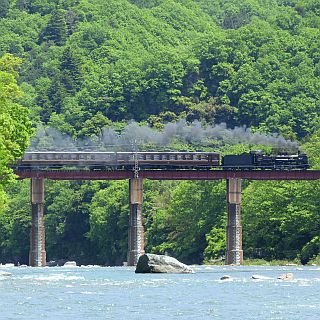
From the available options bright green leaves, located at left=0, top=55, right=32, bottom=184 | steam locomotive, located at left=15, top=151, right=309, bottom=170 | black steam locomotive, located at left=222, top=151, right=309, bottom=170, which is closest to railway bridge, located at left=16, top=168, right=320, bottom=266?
black steam locomotive, located at left=222, top=151, right=309, bottom=170

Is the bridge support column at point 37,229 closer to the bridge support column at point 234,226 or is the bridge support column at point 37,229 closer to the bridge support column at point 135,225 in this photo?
the bridge support column at point 135,225

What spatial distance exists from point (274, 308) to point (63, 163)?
8629cm

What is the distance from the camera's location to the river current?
93.9 metres

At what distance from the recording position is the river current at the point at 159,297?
93.9 m

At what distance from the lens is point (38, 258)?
182 m

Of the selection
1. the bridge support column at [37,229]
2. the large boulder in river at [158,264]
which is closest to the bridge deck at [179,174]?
the bridge support column at [37,229]

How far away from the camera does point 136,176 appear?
598ft

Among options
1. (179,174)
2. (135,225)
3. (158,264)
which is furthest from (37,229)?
(158,264)

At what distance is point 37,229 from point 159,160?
1404 centimetres

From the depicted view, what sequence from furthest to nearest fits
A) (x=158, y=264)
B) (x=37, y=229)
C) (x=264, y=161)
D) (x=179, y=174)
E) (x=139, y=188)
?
1. (x=139, y=188)
2. (x=37, y=229)
3. (x=179, y=174)
4. (x=264, y=161)
5. (x=158, y=264)

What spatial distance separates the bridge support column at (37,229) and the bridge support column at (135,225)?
8894 millimetres

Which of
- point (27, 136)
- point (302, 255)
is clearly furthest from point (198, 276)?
point (302, 255)

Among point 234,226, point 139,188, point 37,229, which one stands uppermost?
point 139,188

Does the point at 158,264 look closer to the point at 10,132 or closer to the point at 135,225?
the point at 10,132
